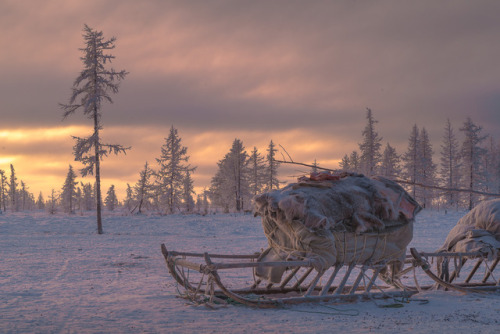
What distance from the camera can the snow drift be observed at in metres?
9.51

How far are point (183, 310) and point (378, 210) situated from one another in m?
4.93

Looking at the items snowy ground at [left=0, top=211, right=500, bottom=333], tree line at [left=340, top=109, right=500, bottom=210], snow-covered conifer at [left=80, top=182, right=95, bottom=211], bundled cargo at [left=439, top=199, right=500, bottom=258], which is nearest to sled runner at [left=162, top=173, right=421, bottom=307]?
snowy ground at [left=0, top=211, right=500, bottom=333]

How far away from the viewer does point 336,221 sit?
973 centimetres

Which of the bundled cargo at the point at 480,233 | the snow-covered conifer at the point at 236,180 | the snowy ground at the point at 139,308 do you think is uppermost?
the snow-covered conifer at the point at 236,180

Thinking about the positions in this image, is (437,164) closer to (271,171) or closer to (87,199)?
(271,171)

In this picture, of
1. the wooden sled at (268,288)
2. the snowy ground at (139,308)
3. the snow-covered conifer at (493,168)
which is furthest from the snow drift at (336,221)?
the snow-covered conifer at (493,168)

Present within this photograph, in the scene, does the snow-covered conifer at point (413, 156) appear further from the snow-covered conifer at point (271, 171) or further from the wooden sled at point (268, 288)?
the wooden sled at point (268, 288)

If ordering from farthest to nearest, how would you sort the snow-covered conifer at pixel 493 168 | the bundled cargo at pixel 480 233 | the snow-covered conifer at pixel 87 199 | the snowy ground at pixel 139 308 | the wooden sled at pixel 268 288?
1. the snow-covered conifer at pixel 87 199
2. the snow-covered conifer at pixel 493 168
3. the bundled cargo at pixel 480 233
4. the wooden sled at pixel 268 288
5. the snowy ground at pixel 139 308

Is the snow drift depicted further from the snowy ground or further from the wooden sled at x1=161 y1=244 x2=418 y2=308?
the snowy ground

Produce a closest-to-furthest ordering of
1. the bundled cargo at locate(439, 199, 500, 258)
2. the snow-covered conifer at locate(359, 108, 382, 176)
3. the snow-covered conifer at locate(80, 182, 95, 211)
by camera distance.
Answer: the bundled cargo at locate(439, 199, 500, 258) → the snow-covered conifer at locate(359, 108, 382, 176) → the snow-covered conifer at locate(80, 182, 95, 211)

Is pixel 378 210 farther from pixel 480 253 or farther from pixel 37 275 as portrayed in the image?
pixel 37 275

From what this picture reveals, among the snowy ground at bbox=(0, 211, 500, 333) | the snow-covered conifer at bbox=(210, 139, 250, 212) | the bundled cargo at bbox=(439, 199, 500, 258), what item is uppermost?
the snow-covered conifer at bbox=(210, 139, 250, 212)

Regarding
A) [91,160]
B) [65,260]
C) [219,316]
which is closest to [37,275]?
[65,260]

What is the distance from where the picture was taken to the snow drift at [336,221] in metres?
9.51
